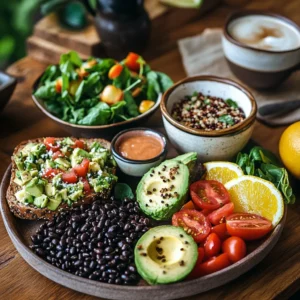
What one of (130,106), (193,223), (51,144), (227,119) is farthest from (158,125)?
(193,223)

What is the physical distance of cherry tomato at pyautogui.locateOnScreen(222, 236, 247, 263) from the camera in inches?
73.8

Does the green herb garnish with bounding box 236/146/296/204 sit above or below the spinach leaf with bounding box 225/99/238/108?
below

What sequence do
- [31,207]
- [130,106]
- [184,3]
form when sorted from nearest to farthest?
[31,207] < [130,106] < [184,3]

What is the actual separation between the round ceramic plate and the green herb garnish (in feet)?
0.51

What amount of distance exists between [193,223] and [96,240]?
0.36 metres

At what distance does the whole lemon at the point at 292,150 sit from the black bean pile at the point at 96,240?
700 millimetres

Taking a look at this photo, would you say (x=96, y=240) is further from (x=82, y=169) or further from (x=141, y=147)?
(x=141, y=147)

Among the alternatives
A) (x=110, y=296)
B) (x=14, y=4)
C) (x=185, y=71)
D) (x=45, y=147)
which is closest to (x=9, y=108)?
(x=45, y=147)

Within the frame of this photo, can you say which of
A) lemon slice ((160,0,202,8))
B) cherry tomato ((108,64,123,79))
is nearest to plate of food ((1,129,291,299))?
cherry tomato ((108,64,123,79))

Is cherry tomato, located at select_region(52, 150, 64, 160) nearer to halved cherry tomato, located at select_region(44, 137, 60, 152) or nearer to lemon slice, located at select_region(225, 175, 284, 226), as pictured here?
halved cherry tomato, located at select_region(44, 137, 60, 152)

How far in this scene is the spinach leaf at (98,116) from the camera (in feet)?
8.09

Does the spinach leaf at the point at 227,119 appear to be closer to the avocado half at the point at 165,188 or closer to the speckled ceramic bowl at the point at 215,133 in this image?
the speckled ceramic bowl at the point at 215,133

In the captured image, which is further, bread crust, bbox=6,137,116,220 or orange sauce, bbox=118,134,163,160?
orange sauce, bbox=118,134,163,160

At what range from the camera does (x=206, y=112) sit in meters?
2.49
